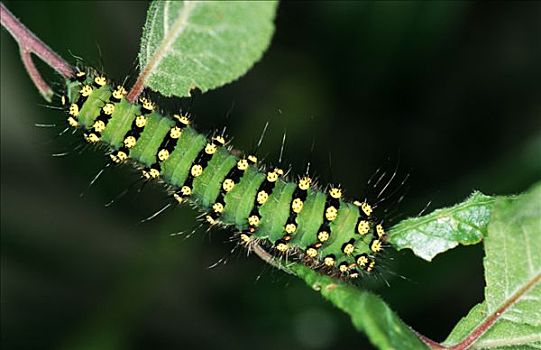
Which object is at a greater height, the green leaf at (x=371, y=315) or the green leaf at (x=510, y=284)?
the green leaf at (x=510, y=284)

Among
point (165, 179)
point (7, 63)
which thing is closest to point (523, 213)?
point (165, 179)

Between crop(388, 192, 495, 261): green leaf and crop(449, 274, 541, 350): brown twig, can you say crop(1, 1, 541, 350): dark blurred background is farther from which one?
crop(449, 274, 541, 350): brown twig

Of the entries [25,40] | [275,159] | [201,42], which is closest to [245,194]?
[201,42]

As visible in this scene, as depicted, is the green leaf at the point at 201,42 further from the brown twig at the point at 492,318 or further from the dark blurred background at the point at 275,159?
the dark blurred background at the point at 275,159

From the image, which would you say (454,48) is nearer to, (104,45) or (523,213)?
(104,45)

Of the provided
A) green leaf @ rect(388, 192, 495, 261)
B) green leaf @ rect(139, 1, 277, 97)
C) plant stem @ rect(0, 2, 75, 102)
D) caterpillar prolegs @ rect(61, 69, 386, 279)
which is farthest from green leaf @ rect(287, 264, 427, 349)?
plant stem @ rect(0, 2, 75, 102)

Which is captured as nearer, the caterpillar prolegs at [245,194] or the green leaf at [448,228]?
the green leaf at [448,228]

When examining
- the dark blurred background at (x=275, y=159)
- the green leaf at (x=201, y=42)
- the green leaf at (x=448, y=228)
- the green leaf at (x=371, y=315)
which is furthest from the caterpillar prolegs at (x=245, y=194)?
the dark blurred background at (x=275, y=159)
